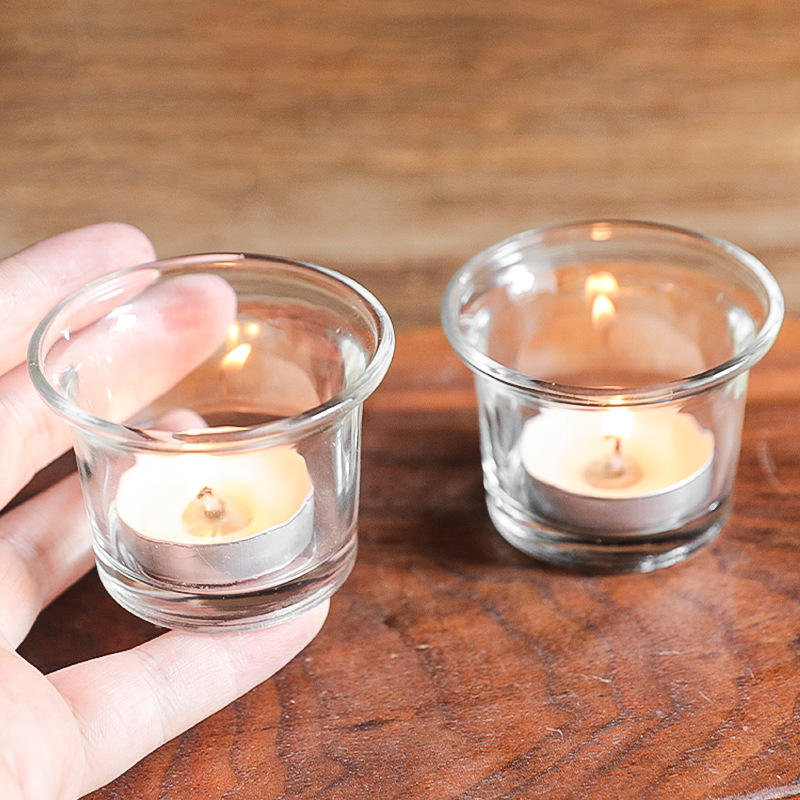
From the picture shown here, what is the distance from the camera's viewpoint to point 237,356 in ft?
2.18

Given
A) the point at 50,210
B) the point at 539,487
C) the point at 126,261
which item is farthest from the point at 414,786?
the point at 50,210

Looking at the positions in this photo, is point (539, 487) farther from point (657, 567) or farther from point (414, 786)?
point (414, 786)

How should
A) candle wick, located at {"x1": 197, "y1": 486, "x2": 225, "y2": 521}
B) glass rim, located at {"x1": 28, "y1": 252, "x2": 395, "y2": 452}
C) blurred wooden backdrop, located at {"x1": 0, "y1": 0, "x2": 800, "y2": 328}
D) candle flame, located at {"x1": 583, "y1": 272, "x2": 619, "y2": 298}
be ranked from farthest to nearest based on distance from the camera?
blurred wooden backdrop, located at {"x1": 0, "y1": 0, "x2": 800, "y2": 328} < candle flame, located at {"x1": 583, "y1": 272, "x2": 619, "y2": 298} < candle wick, located at {"x1": 197, "y1": 486, "x2": 225, "y2": 521} < glass rim, located at {"x1": 28, "y1": 252, "x2": 395, "y2": 452}

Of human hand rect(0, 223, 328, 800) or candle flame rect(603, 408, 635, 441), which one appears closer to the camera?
human hand rect(0, 223, 328, 800)

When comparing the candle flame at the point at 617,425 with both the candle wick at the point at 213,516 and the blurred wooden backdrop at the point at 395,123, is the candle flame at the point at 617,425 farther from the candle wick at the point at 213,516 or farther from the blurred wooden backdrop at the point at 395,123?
the blurred wooden backdrop at the point at 395,123

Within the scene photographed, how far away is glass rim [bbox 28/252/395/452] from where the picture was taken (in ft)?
1.64

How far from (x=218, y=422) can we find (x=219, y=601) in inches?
5.4

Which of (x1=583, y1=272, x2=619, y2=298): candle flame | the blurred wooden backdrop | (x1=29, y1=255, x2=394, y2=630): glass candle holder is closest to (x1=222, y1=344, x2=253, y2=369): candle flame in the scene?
(x1=29, y1=255, x2=394, y2=630): glass candle holder

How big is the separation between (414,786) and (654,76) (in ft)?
4.04

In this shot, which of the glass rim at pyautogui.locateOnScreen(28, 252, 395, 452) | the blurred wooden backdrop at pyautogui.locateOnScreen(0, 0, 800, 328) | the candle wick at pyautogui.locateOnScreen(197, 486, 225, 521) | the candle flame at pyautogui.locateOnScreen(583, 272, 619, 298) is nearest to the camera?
the glass rim at pyautogui.locateOnScreen(28, 252, 395, 452)

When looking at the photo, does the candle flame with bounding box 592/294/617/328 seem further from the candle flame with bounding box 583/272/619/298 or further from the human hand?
the human hand

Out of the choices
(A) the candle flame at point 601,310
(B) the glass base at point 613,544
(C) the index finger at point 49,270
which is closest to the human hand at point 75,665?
(C) the index finger at point 49,270

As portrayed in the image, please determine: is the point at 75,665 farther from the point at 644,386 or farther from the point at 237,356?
the point at 644,386

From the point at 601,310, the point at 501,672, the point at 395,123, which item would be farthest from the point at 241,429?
the point at 395,123
